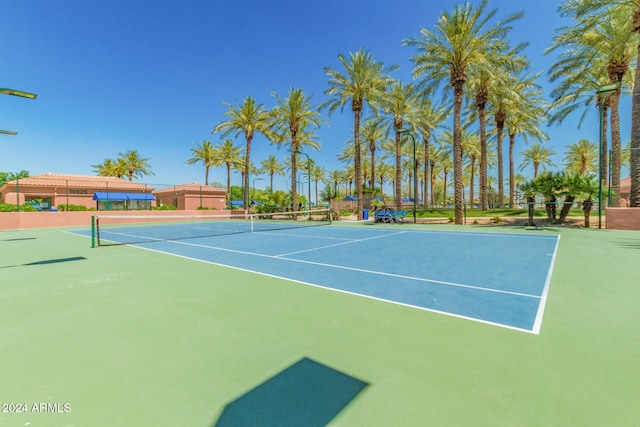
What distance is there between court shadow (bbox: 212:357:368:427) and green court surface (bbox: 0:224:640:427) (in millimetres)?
12

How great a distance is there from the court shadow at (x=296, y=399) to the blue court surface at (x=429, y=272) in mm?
2183

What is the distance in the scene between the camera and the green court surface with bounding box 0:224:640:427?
7.10 ft

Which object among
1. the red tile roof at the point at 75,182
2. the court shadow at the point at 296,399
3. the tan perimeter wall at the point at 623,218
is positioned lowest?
the court shadow at the point at 296,399

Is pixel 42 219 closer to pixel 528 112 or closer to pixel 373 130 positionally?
pixel 373 130

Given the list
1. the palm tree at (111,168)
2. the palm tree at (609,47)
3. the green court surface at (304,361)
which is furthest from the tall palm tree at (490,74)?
the palm tree at (111,168)

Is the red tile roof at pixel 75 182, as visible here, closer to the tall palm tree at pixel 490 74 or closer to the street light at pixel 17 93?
the street light at pixel 17 93

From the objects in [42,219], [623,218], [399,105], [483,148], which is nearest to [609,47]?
[483,148]

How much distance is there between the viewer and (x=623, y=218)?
15.2m

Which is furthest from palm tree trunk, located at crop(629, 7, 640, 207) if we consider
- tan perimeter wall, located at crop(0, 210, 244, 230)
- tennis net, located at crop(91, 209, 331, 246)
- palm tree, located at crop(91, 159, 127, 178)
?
palm tree, located at crop(91, 159, 127, 178)

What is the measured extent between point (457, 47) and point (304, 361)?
24.8 m

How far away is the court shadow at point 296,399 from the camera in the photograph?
2076 millimetres

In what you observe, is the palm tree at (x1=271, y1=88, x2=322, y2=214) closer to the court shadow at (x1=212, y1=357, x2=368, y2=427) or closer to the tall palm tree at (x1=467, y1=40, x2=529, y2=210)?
the tall palm tree at (x1=467, y1=40, x2=529, y2=210)

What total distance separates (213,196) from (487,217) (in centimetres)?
3711

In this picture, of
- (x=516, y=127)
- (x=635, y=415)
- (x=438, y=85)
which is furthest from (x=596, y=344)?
(x=516, y=127)
